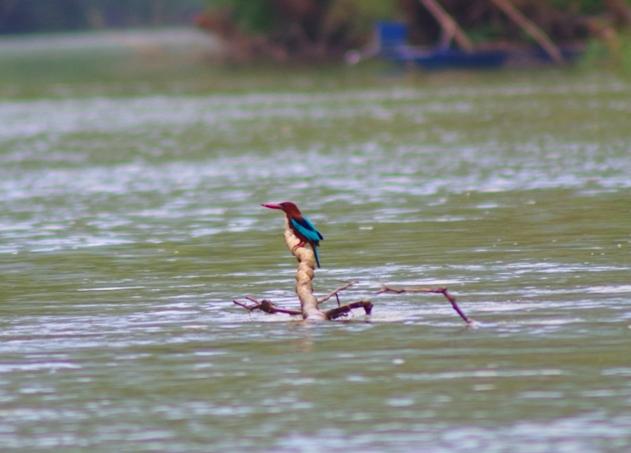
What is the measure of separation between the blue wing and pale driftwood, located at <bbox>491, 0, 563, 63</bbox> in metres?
61.7

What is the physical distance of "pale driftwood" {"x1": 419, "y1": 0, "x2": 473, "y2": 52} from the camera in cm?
7800

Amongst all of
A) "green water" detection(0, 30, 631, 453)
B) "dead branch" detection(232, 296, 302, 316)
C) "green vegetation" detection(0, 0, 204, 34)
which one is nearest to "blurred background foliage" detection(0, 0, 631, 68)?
"green water" detection(0, 30, 631, 453)

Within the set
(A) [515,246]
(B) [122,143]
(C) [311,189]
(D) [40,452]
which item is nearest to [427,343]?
(D) [40,452]

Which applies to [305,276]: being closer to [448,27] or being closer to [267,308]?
[267,308]

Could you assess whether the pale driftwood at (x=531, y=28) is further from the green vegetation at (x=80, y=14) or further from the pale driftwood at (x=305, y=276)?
the green vegetation at (x=80, y=14)

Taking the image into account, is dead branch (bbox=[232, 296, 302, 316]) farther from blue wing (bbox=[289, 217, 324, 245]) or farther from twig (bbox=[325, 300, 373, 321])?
blue wing (bbox=[289, 217, 324, 245])

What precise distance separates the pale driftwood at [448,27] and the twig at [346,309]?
6359cm

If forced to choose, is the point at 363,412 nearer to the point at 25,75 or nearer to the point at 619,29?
the point at 619,29

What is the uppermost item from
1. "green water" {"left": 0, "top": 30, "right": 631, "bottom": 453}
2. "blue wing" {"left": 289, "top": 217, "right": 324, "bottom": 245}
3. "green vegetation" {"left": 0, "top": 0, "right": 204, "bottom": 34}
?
"blue wing" {"left": 289, "top": 217, "right": 324, "bottom": 245}

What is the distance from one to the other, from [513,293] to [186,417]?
16.0 feet

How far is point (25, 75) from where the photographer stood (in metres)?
86.1

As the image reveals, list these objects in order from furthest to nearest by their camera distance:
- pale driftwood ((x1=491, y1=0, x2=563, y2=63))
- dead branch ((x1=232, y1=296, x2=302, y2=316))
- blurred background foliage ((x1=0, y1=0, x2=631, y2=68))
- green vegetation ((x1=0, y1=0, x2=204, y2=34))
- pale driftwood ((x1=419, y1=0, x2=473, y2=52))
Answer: green vegetation ((x1=0, y1=0, x2=204, y2=34)) < pale driftwood ((x1=419, y1=0, x2=473, y2=52)) < pale driftwood ((x1=491, y1=0, x2=563, y2=63)) < blurred background foliage ((x1=0, y1=0, x2=631, y2=68)) < dead branch ((x1=232, y1=296, x2=302, y2=316))

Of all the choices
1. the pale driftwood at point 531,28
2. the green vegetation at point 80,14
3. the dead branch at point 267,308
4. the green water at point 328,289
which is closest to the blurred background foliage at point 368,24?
the pale driftwood at point 531,28

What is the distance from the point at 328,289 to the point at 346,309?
2270mm
